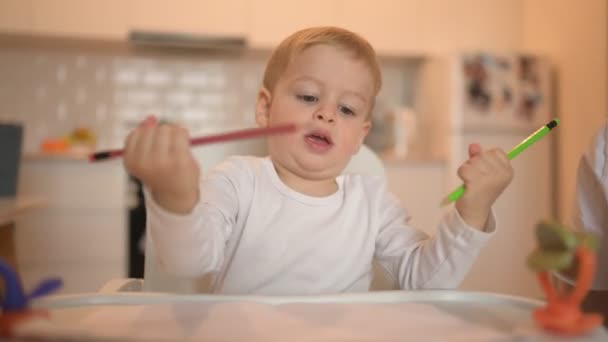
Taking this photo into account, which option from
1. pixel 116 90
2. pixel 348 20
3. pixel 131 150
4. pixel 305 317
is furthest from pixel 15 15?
pixel 305 317

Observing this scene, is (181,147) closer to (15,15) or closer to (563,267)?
(563,267)

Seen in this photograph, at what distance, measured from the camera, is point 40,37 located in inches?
115

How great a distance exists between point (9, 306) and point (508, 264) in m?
2.74

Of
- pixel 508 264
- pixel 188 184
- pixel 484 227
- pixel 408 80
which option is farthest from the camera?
pixel 408 80

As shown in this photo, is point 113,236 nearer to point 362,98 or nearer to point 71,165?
point 71,165

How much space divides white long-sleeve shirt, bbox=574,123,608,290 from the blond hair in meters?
0.33

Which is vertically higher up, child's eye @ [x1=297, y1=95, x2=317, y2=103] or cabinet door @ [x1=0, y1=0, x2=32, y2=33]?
cabinet door @ [x1=0, y1=0, x2=32, y2=33]

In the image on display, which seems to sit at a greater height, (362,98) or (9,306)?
(362,98)

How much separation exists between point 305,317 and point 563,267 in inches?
8.3

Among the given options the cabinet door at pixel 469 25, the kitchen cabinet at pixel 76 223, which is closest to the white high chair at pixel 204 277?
the kitchen cabinet at pixel 76 223

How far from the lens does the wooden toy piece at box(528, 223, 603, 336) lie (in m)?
0.43

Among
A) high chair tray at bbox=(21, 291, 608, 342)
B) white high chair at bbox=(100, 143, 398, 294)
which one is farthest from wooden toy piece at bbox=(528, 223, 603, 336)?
white high chair at bbox=(100, 143, 398, 294)

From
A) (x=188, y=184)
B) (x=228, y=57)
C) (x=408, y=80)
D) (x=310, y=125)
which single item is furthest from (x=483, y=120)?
(x=188, y=184)

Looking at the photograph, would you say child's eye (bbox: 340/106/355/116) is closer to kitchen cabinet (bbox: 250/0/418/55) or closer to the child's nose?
the child's nose
